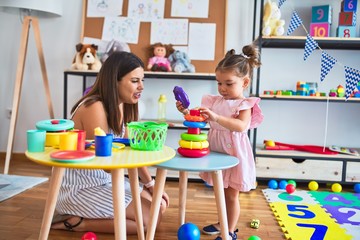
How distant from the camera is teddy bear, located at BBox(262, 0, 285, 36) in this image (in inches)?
101

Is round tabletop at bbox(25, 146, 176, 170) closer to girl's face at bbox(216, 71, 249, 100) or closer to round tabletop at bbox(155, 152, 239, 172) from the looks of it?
round tabletop at bbox(155, 152, 239, 172)

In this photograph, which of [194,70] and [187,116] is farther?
[194,70]

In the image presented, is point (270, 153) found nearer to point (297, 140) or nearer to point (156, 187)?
point (297, 140)

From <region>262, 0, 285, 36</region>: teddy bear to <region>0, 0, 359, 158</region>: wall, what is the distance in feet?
1.15

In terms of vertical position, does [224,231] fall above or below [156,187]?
below

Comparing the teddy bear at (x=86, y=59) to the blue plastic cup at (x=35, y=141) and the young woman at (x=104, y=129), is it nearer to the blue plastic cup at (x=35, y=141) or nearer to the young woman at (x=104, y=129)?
the young woman at (x=104, y=129)

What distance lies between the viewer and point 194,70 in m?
2.87

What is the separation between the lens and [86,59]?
274 cm

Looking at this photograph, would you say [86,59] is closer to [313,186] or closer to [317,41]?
[317,41]

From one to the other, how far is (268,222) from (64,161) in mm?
1304

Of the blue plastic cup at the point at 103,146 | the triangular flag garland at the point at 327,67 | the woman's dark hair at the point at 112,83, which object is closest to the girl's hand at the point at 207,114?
the woman's dark hair at the point at 112,83

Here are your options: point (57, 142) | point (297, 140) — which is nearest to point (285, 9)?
point (297, 140)

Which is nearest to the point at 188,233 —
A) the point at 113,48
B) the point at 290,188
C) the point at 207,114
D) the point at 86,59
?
the point at 207,114

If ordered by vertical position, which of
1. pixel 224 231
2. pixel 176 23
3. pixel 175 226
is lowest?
pixel 175 226
